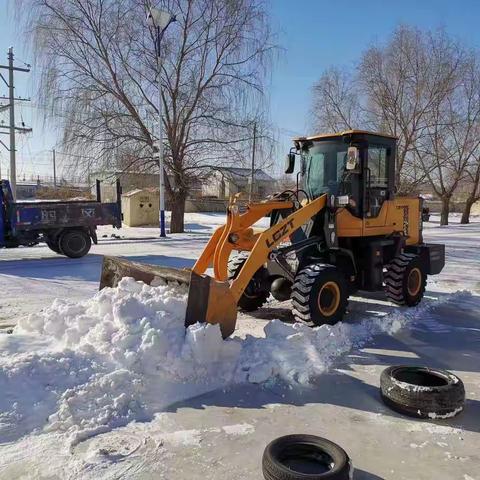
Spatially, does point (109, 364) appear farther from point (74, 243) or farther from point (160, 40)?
point (160, 40)

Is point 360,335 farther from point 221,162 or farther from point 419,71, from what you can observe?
point 419,71

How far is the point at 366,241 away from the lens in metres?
7.51

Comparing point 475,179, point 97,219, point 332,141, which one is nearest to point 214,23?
point 97,219

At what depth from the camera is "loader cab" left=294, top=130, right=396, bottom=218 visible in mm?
7090

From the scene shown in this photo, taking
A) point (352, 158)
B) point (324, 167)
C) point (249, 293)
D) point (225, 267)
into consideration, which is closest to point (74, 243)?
point (249, 293)

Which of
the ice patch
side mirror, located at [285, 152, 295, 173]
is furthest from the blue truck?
the ice patch

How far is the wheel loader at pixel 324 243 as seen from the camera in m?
6.21

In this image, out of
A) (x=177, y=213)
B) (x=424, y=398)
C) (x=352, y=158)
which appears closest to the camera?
(x=424, y=398)

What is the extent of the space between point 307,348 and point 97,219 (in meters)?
10.5

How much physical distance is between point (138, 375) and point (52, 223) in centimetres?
1046

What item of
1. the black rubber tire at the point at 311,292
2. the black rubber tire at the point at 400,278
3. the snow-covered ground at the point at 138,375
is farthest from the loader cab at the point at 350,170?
the snow-covered ground at the point at 138,375

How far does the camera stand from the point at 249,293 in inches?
291

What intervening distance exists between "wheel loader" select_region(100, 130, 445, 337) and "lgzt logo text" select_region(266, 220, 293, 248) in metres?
0.01

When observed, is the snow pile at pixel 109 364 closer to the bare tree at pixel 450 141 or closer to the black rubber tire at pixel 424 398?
the black rubber tire at pixel 424 398
